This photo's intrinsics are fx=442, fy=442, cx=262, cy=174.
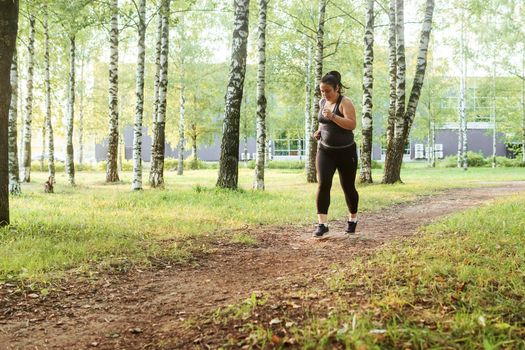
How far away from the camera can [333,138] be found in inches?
256

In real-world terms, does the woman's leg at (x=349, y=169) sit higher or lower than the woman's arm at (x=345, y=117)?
lower

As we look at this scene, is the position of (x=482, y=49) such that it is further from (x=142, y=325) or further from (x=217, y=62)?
(x=142, y=325)

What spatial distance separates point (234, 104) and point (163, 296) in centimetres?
881

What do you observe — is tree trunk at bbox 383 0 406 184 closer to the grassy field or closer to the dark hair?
the grassy field

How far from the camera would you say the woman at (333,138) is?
20.9ft

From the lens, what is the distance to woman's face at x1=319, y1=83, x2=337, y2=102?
638cm

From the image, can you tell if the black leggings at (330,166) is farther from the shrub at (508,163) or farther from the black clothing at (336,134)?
the shrub at (508,163)

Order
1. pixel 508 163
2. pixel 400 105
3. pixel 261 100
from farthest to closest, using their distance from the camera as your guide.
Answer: pixel 508 163 → pixel 400 105 → pixel 261 100

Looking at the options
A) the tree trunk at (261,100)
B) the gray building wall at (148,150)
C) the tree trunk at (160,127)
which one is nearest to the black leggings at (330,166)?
the tree trunk at (261,100)

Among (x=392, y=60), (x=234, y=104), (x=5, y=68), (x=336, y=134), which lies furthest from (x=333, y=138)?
(x=392, y=60)

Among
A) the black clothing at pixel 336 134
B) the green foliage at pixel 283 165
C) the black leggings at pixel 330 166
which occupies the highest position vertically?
the black clothing at pixel 336 134

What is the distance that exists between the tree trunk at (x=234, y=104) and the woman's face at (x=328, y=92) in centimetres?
627

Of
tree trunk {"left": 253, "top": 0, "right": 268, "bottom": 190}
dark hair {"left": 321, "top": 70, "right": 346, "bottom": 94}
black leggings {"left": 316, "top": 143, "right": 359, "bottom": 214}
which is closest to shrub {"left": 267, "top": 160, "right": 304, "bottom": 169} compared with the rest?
tree trunk {"left": 253, "top": 0, "right": 268, "bottom": 190}

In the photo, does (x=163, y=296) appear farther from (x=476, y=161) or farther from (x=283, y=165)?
(x=476, y=161)
